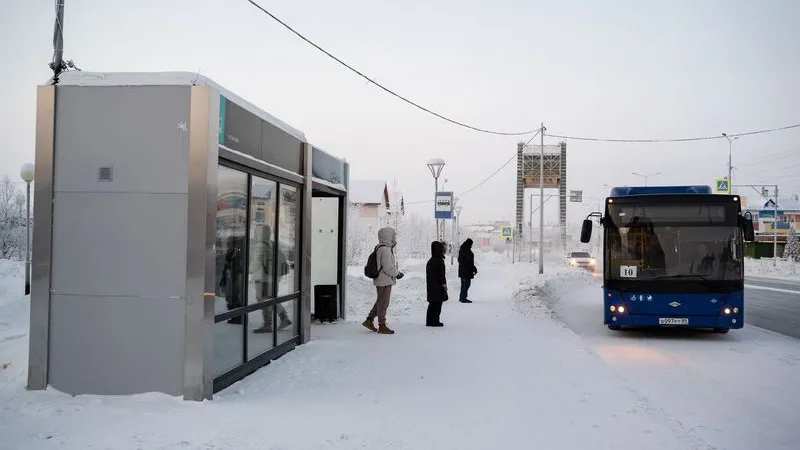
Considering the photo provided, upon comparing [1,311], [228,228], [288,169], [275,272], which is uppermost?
[288,169]

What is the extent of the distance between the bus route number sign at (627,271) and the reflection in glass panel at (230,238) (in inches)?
294

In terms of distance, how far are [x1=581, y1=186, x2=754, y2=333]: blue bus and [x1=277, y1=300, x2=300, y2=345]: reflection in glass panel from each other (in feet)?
19.5

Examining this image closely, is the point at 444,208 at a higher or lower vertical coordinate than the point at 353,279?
higher

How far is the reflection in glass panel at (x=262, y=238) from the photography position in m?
7.75

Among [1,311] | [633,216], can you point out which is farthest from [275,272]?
[1,311]

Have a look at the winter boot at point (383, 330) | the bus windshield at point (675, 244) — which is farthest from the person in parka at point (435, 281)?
the bus windshield at point (675, 244)

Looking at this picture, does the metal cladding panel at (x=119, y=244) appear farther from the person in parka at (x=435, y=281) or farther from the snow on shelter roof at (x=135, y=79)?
the person in parka at (x=435, y=281)

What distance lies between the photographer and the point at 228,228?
6957mm

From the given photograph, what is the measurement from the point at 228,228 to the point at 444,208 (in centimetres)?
1772

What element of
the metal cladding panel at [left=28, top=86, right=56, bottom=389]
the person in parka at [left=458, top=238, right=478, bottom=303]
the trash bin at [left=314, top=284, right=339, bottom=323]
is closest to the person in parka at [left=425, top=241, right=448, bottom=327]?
the trash bin at [left=314, top=284, right=339, bottom=323]

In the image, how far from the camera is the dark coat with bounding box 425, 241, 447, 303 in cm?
1241

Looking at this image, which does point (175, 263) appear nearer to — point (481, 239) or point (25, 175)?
point (25, 175)

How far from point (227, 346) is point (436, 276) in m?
6.08

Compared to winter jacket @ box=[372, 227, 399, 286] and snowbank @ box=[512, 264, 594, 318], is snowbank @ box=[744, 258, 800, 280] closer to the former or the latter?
snowbank @ box=[512, 264, 594, 318]
